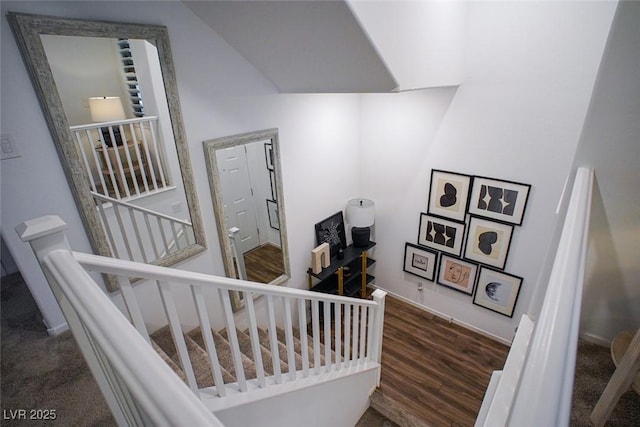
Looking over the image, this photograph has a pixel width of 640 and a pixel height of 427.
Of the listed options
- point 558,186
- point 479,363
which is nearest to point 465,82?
point 558,186

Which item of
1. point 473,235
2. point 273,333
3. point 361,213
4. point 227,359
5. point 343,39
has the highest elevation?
point 343,39

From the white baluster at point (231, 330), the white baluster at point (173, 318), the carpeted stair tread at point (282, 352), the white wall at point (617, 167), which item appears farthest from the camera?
the carpeted stair tread at point (282, 352)

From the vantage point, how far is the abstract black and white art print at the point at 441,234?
3.23 meters

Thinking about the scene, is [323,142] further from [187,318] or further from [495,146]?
[187,318]

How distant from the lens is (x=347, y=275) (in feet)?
12.3

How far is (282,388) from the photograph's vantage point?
1580mm

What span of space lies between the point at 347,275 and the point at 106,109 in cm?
287

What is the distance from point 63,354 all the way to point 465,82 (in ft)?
11.5

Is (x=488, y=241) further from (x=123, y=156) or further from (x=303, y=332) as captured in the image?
(x=123, y=156)

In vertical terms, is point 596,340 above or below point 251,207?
below

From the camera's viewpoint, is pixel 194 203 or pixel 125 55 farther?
pixel 194 203

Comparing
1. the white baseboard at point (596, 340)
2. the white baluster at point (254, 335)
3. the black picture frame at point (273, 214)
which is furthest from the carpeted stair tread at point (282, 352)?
the white baseboard at point (596, 340)

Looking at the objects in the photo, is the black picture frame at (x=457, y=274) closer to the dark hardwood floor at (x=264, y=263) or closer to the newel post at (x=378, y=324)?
the newel post at (x=378, y=324)

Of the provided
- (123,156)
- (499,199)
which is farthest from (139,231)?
(499,199)
